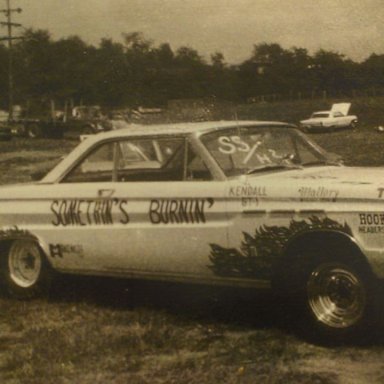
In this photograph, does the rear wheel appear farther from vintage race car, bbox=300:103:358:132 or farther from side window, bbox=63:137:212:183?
side window, bbox=63:137:212:183

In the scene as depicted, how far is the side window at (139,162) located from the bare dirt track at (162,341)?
100 centimetres

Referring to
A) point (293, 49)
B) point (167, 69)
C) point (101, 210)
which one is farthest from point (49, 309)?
point (293, 49)

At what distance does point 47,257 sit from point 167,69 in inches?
330

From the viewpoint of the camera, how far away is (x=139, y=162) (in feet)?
18.7

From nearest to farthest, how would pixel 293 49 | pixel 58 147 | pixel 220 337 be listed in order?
pixel 220 337, pixel 293 49, pixel 58 147

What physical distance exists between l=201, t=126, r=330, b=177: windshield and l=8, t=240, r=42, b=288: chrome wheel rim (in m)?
1.90

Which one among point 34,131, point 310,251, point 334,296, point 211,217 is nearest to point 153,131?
point 211,217

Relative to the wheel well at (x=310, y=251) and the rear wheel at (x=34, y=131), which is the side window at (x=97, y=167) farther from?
the rear wheel at (x=34, y=131)

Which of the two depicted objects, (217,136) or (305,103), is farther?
(305,103)

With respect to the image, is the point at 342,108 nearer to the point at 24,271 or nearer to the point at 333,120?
the point at 333,120

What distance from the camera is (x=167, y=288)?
20.6 feet

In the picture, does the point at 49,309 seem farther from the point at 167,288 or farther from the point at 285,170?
the point at 285,170

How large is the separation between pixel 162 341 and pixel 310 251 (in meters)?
1.09

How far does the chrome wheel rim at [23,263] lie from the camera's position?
246 inches
